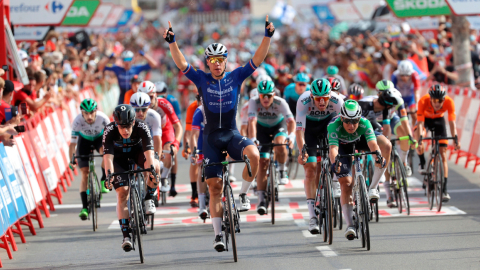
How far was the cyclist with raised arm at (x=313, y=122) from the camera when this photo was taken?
10.0 metres

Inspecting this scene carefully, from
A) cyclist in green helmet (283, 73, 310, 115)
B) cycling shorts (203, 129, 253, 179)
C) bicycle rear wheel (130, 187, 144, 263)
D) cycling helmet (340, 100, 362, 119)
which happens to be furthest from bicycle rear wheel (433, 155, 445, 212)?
bicycle rear wheel (130, 187, 144, 263)

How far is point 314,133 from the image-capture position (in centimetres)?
1058

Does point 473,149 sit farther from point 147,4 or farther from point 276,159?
point 147,4

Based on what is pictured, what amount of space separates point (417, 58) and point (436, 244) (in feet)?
43.3

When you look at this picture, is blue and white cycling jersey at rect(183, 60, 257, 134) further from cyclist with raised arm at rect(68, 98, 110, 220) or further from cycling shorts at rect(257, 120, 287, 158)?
cycling shorts at rect(257, 120, 287, 158)

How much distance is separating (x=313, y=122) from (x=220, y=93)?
1.98 metres

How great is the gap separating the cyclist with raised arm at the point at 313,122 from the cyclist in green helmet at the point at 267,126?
95 centimetres

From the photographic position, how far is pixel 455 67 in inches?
851

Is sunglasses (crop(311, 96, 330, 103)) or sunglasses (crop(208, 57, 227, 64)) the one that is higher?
sunglasses (crop(208, 57, 227, 64))

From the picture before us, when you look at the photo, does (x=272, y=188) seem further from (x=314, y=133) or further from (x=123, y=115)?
(x=123, y=115)

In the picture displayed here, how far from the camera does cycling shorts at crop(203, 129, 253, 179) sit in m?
8.81

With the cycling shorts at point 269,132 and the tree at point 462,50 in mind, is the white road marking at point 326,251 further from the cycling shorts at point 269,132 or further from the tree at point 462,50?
the tree at point 462,50

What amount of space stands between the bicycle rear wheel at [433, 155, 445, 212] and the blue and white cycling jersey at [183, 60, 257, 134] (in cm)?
403

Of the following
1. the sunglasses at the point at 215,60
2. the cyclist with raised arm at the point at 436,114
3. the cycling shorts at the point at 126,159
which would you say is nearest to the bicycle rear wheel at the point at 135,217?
the cycling shorts at the point at 126,159
